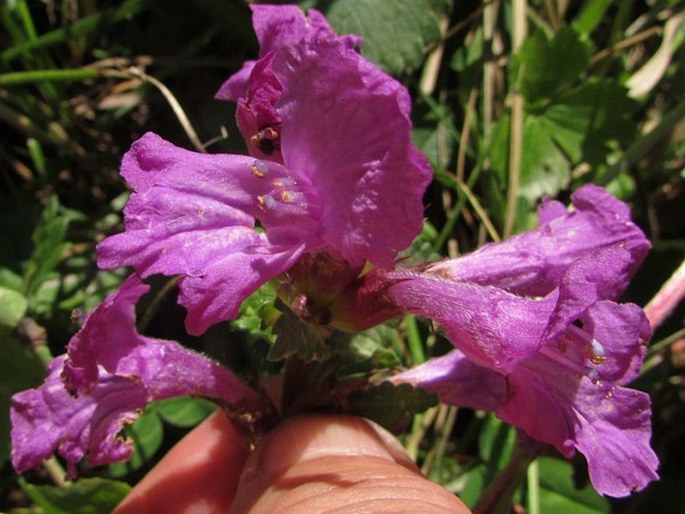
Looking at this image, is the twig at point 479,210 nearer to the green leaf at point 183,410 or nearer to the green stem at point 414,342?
the green stem at point 414,342

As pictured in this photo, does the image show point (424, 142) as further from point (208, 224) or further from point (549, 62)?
point (208, 224)

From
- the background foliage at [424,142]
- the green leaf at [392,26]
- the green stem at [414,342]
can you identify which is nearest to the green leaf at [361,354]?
the background foliage at [424,142]

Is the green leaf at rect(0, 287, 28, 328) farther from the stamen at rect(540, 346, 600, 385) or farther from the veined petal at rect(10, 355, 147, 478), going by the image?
the stamen at rect(540, 346, 600, 385)

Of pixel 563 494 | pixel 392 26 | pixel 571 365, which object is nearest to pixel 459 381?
pixel 571 365

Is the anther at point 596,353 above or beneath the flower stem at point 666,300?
above

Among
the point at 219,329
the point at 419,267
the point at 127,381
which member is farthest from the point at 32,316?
the point at 419,267
